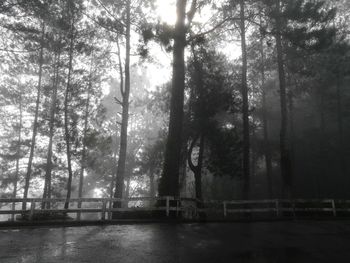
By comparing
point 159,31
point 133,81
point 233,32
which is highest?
point 133,81

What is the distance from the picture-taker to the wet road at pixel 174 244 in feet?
24.3

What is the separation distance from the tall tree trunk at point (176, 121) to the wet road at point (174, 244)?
2608mm

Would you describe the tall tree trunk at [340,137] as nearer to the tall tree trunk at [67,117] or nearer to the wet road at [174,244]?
the wet road at [174,244]

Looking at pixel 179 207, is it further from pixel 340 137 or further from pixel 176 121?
pixel 340 137

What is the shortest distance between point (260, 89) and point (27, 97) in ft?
74.2

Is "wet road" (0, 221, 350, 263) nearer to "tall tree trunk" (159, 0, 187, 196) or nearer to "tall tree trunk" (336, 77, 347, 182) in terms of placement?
"tall tree trunk" (159, 0, 187, 196)

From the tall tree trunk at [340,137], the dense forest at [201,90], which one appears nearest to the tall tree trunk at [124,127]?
the dense forest at [201,90]

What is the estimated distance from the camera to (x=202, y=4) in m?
16.7

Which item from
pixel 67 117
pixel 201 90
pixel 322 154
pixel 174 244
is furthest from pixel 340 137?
pixel 174 244

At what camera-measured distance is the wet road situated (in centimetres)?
741

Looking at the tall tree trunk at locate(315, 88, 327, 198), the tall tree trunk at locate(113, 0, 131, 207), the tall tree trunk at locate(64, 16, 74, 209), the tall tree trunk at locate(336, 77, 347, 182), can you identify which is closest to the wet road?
the tall tree trunk at locate(113, 0, 131, 207)

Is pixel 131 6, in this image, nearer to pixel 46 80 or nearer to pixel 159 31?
pixel 159 31

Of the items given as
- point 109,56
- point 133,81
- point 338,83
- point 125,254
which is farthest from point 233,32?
point 133,81

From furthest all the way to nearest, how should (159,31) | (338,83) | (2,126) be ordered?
(2,126) < (338,83) < (159,31)
